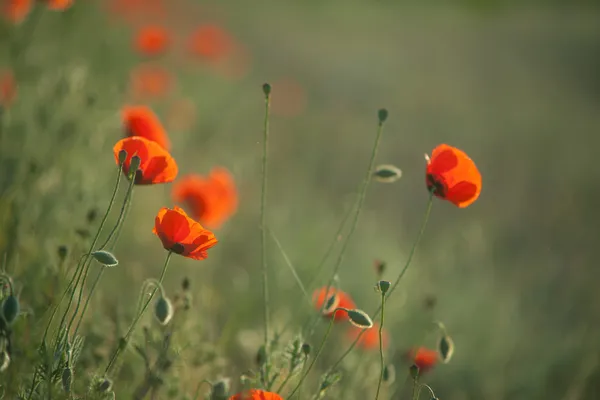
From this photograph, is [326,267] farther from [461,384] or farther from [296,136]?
[296,136]

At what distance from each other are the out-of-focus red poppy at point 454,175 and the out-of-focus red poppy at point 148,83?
261cm

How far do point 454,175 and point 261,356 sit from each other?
64cm

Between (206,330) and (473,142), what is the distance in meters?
4.54

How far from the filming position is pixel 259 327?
2695 millimetres

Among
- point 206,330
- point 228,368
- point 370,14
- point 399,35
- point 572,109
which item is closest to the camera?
point 206,330

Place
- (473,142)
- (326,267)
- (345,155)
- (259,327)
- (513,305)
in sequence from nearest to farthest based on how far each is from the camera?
1. (259,327)
2. (513,305)
3. (326,267)
4. (345,155)
5. (473,142)

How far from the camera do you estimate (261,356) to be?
1.40m

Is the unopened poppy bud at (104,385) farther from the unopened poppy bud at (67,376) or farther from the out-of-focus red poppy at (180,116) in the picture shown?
the out-of-focus red poppy at (180,116)

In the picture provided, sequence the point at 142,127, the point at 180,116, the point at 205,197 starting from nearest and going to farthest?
the point at 142,127
the point at 205,197
the point at 180,116

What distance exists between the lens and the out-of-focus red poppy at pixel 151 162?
139 cm

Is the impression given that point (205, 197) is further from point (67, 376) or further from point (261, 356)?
point (67, 376)

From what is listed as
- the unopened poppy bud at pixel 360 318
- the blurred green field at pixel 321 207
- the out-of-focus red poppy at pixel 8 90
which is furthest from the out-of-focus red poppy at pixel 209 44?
the unopened poppy bud at pixel 360 318

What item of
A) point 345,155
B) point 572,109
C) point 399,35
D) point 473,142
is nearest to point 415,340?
point 345,155

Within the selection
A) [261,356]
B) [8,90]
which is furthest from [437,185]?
[8,90]
